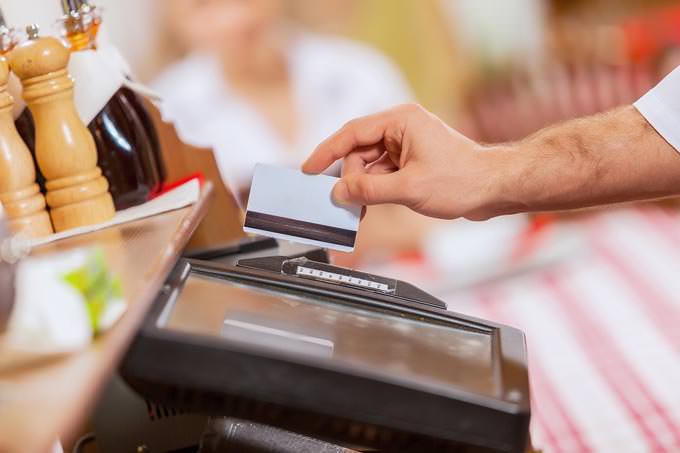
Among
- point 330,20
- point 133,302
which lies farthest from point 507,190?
point 330,20

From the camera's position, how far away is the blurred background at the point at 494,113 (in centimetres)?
225

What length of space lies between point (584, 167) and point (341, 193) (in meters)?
0.35

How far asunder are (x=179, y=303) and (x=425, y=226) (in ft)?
8.74

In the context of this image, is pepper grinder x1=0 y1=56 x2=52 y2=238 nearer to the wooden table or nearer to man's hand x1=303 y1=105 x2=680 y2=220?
the wooden table

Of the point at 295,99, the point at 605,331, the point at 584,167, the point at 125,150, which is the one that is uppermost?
the point at 125,150

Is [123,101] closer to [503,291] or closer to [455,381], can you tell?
[455,381]

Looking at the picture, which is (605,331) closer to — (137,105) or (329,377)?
(137,105)

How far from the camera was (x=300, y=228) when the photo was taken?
2.88ft

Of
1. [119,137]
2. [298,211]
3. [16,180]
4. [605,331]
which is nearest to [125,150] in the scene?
[119,137]

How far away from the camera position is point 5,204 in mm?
872

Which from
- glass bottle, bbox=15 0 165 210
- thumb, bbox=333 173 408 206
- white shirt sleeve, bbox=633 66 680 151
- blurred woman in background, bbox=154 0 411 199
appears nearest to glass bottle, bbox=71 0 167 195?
glass bottle, bbox=15 0 165 210

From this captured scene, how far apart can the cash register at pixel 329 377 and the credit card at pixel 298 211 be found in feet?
0.49

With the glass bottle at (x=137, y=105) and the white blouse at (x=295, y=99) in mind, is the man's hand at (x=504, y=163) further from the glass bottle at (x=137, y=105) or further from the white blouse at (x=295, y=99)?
the white blouse at (x=295, y=99)

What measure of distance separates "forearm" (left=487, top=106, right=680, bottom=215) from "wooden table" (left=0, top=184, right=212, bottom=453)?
1.44 ft
